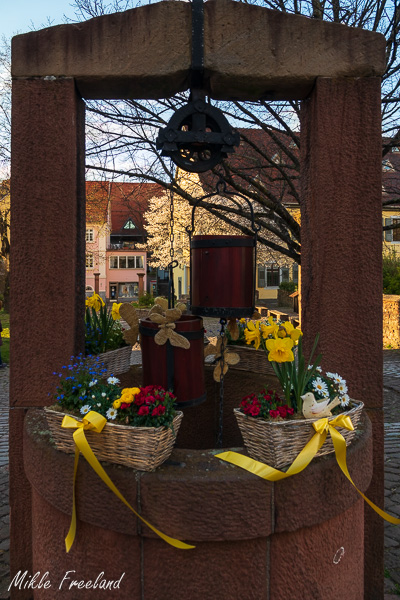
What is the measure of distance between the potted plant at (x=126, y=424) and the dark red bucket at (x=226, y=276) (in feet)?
2.20

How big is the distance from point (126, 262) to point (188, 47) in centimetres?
3591

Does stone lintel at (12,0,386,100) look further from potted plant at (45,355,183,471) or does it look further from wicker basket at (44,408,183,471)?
wicker basket at (44,408,183,471)

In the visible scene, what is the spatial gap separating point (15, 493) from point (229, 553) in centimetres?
138

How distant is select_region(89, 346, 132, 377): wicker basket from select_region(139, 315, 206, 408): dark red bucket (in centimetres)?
41

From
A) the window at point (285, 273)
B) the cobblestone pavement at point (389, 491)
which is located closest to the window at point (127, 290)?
the window at point (285, 273)

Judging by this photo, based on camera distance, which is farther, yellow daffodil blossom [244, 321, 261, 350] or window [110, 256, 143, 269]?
window [110, 256, 143, 269]

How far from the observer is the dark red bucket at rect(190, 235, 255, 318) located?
8.13 feet

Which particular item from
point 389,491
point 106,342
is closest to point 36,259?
point 106,342

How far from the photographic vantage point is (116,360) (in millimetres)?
2943

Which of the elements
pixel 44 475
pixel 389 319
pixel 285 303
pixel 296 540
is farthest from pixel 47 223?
pixel 285 303

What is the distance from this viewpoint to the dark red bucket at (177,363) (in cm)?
239

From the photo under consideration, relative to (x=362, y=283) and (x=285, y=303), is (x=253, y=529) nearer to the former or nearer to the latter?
(x=362, y=283)

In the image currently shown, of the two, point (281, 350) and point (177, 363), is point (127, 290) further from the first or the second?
point (281, 350)

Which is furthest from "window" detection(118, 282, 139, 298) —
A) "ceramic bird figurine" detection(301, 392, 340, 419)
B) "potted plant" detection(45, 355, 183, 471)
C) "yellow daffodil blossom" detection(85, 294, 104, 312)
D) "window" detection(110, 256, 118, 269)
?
"ceramic bird figurine" detection(301, 392, 340, 419)
